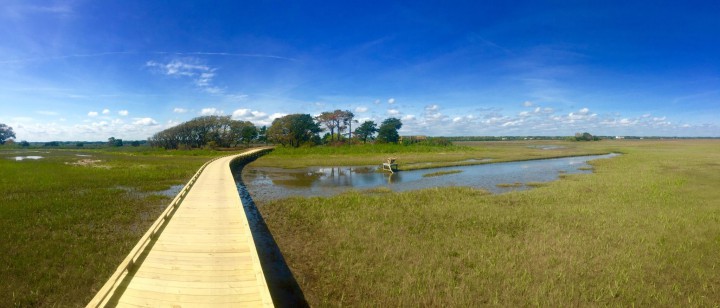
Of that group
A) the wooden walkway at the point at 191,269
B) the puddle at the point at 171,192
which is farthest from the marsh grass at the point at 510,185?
the puddle at the point at 171,192

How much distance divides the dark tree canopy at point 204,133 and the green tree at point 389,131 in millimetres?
32148

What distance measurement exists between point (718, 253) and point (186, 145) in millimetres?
81208

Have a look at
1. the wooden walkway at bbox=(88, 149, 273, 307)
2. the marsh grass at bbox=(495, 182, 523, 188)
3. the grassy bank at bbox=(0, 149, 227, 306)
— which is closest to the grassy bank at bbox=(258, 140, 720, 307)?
the wooden walkway at bbox=(88, 149, 273, 307)

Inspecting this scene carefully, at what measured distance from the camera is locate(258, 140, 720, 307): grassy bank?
6.47 metres

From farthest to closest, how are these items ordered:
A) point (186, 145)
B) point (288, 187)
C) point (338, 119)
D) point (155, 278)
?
point (186, 145) < point (338, 119) < point (288, 187) < point (155, 278)

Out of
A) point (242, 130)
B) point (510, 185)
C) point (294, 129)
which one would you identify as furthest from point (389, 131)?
point (510, 185)

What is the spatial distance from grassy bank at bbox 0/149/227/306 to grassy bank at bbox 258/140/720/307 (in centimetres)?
441

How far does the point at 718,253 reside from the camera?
8336 millimetres

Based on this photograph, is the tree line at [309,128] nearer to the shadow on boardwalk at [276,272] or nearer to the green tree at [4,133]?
the shadow on boardwalk at [276,272]

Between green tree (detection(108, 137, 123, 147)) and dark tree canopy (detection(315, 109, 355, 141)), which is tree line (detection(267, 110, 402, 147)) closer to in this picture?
dark tree canopy (detection(315, 109, 355, 141))

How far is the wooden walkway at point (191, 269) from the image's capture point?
539 cm

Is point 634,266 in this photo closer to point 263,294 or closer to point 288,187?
point 263,294

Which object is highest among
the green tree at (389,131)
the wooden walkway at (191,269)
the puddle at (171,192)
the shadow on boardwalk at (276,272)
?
the green tree at (389,131)

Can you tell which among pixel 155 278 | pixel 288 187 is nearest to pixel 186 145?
pixel 288 187
